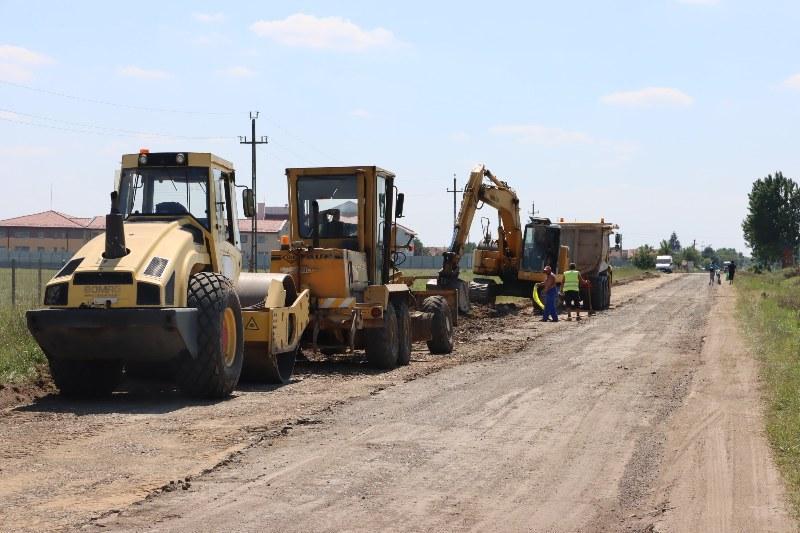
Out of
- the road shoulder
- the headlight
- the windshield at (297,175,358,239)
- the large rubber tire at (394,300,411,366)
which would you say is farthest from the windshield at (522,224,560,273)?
the headlight

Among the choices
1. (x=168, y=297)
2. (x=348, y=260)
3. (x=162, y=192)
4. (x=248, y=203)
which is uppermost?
(x=162, y=192)

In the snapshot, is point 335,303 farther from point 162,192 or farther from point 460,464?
point 460,464

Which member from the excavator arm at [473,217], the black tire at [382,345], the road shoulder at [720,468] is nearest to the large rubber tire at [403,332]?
the black tire at [382,345]

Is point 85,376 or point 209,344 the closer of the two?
point 209,344

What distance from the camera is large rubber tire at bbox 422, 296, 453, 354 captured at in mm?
20156

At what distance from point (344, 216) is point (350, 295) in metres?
1.61

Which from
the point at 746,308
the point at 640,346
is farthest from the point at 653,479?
the point at 746,308

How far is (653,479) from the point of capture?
912 centimetres

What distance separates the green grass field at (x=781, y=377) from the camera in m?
9.79

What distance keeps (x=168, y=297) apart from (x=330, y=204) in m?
5.72

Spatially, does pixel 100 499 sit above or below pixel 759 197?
below

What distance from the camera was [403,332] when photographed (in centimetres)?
1844

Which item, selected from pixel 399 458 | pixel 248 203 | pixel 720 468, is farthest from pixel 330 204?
pixel 720 468

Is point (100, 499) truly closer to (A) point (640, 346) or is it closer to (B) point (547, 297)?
(A) point (640, 346)
